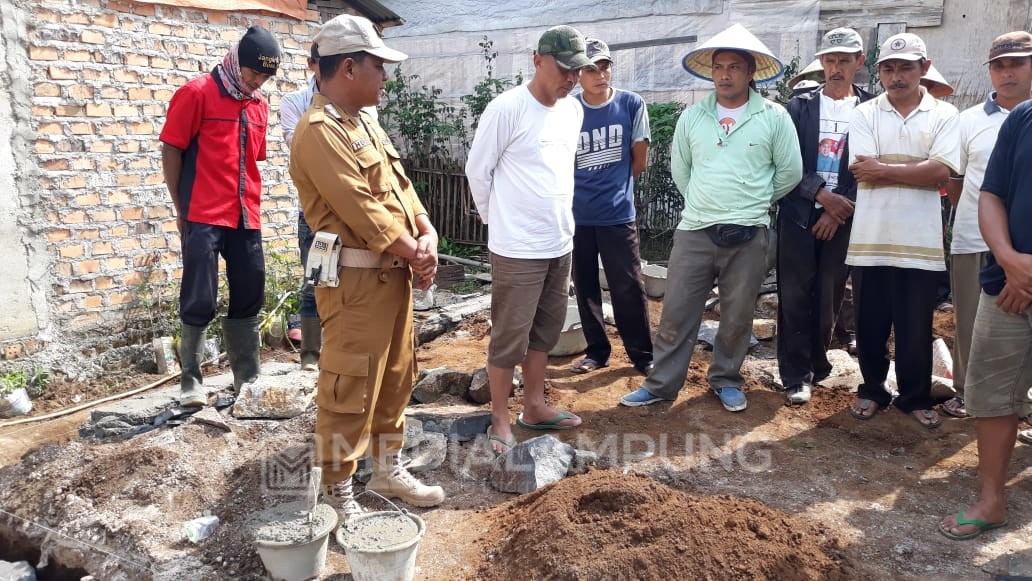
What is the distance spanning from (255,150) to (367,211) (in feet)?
6.59

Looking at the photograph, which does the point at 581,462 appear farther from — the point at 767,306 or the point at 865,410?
the point at 767,306

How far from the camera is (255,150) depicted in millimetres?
4758

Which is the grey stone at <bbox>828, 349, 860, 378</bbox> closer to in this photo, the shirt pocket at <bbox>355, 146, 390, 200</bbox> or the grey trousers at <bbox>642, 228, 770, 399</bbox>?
the grey trousers at <bbox>642, 228, 770, 399</bbox>

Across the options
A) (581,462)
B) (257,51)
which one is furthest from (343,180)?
(581,462)

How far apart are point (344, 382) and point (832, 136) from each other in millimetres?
3317

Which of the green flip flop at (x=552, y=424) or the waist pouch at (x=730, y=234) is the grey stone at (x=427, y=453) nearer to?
the green flip flop at (x=552, y=424)

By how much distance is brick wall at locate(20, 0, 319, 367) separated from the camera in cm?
546

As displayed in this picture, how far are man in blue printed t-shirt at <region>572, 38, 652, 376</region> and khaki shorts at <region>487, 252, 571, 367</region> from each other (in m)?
1.07

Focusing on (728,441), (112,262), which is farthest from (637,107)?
(112,262)

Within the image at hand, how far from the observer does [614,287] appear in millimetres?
5379

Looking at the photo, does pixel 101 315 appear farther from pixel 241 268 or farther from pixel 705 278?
pixel 705 278

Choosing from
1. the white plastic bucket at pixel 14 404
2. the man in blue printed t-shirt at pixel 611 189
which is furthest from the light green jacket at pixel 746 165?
the white plastic bucket at pixel 14 404

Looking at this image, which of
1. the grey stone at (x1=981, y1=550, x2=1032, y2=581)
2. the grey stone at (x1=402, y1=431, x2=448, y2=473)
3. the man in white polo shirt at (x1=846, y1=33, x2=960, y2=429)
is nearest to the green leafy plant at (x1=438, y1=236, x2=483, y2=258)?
the grey stone at (x1=402, y1=431, x2=448, y2=473)

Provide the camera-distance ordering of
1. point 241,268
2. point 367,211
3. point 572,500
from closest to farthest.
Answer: point 367,211, point 572,500, point 241,268
